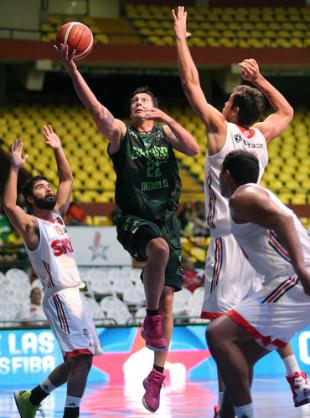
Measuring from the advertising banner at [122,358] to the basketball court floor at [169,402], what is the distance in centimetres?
43

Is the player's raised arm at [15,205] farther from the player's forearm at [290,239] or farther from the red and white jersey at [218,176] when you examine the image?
the player's forearm at [290,239]

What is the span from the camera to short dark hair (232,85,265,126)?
24.8ft

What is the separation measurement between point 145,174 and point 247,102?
1.01 m

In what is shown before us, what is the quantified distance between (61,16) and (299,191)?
292 inches

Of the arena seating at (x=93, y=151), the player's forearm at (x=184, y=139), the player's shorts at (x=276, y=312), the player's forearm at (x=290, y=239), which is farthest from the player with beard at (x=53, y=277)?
the arena seating at (x=93, y=151)

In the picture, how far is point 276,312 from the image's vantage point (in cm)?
614

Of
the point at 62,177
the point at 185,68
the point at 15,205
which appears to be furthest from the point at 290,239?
the point at 62,177

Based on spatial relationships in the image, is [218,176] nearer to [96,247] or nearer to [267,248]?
[267,248]

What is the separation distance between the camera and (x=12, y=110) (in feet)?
80.8

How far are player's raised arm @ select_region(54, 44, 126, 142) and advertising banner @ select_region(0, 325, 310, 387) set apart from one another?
17.7ft

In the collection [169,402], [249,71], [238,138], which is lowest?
[169,402]

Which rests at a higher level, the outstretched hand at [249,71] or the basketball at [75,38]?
the basketball at [75,38]

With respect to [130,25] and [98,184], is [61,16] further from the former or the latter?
[98,184]

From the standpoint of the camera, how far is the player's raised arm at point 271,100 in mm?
7891
